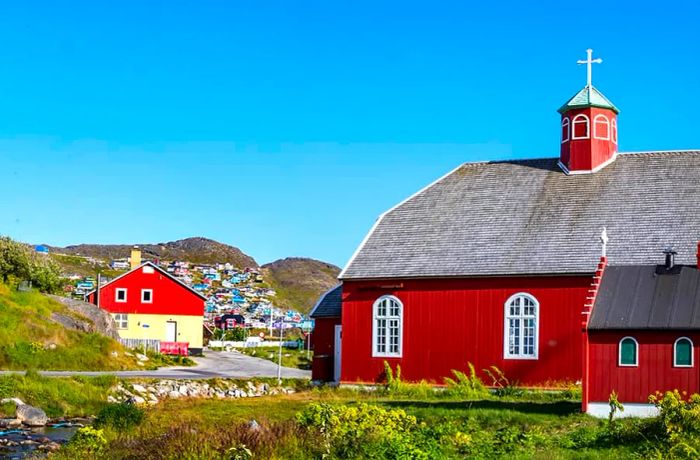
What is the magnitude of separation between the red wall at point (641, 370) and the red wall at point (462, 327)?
24.4ft

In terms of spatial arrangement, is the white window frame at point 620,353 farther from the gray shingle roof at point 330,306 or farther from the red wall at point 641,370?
the gray shingle roof at point 330,306

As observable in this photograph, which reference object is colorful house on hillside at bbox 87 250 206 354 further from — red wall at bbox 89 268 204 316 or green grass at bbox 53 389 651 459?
green grass at bbox 53 389 651 459

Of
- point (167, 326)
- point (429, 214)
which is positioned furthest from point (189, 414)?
point (167, 326)

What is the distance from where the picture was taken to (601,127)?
39125 mm

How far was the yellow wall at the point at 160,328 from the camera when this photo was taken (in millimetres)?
68812

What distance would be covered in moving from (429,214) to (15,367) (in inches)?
667

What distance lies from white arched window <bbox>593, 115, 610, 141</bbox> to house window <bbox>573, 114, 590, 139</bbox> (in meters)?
0.30

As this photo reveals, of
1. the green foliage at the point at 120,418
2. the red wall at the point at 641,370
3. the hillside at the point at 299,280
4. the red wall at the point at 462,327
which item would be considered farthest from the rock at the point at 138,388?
the hillside at the point at 299,280

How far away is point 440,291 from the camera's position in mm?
36562

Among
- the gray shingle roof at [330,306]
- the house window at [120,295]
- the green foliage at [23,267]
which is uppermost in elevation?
the green foliage at [23,267]

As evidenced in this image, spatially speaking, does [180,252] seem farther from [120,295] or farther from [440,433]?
[440,433]

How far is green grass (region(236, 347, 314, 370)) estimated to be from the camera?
6606 centimetres

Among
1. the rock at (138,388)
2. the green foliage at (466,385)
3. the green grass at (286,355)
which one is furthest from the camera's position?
the green grass at (286,355)

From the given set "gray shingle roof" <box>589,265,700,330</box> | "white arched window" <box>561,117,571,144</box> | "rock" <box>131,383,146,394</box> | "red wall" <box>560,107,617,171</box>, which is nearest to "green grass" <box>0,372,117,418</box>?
"rock" <box>131,383,146,394</box>
